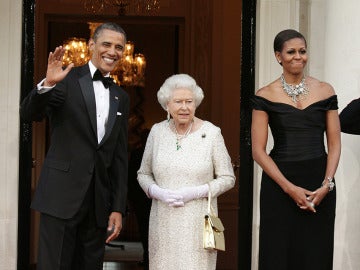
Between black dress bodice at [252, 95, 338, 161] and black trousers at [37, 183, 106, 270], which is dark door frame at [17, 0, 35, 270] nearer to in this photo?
black trousers at [37, 183, 106, 270]

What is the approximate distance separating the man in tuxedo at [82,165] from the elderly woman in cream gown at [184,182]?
62cm

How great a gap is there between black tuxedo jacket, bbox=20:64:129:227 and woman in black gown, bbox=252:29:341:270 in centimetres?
98

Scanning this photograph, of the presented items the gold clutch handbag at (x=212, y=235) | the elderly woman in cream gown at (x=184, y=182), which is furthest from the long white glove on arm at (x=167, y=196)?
the gold clutch handbag at (x=212, y=235)

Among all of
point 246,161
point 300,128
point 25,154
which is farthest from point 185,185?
point 25,154

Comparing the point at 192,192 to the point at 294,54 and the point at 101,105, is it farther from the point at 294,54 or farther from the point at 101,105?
the point at 294,54

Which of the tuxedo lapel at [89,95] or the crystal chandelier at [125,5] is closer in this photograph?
the tuxedo lapel at [89,95]

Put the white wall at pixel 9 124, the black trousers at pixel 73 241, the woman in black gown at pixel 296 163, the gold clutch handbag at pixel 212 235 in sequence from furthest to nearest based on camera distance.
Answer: the white wall at pixel 9 124 < the gold clutch handbag at pixel 212 235 < the woman in black gown at pixel 296 163 < the black trousers at pixel 73 241

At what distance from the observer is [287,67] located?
18.4 ft

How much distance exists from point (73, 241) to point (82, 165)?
0.42 meters

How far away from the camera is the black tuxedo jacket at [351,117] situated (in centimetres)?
595

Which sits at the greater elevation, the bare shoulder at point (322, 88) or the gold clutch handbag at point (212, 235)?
the bare shoulder at point (322, 88)

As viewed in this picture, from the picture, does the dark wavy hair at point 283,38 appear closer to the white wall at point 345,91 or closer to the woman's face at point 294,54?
the woman's face at point 294,54

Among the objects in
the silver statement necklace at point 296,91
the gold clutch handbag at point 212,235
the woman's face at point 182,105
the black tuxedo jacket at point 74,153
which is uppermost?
the silver statement necklace at point 296,91

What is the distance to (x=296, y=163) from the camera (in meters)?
5.54
